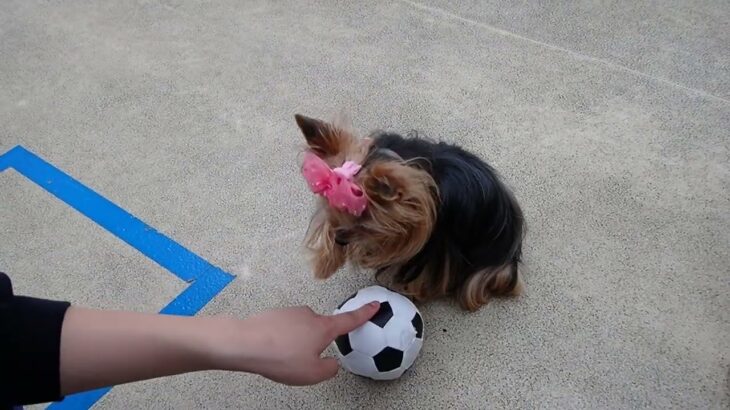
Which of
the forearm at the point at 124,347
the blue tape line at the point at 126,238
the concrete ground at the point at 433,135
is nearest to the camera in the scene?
the forearm at the point at 124,347

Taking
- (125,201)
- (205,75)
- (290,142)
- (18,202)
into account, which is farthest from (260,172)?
(18,202)

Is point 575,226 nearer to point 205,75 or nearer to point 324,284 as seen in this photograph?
point 324,284

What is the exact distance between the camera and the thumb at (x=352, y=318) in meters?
0.98

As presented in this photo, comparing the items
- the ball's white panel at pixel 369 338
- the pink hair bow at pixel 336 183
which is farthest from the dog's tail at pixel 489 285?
the pink hair bow at pixel 336 183

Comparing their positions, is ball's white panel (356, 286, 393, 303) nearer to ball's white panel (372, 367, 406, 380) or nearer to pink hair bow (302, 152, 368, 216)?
ball's white panel (372, 367, 406, 380)

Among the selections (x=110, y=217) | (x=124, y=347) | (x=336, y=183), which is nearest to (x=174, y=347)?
(x=124, y=347)

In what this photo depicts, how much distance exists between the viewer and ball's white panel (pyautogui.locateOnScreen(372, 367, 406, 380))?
43.2 inches

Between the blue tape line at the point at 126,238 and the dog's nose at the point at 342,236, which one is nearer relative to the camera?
the dog's nose at the point at 342,236

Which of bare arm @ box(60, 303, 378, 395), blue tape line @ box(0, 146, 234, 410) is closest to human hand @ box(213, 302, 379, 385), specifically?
bare arm @ box(60, 303, 378, 395)

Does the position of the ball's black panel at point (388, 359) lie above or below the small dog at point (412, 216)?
below

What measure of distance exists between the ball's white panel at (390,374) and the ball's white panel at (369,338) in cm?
7

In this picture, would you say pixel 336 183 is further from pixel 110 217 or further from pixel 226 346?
pixel 110 217

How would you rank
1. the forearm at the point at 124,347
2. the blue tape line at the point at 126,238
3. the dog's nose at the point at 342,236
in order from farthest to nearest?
the blue tape line at the point at 126,238
the dog's nose at the point at 342,236
the forearm at the point at 124,347

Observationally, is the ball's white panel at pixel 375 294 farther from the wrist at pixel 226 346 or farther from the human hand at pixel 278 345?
the wrist at pixel 226 346
